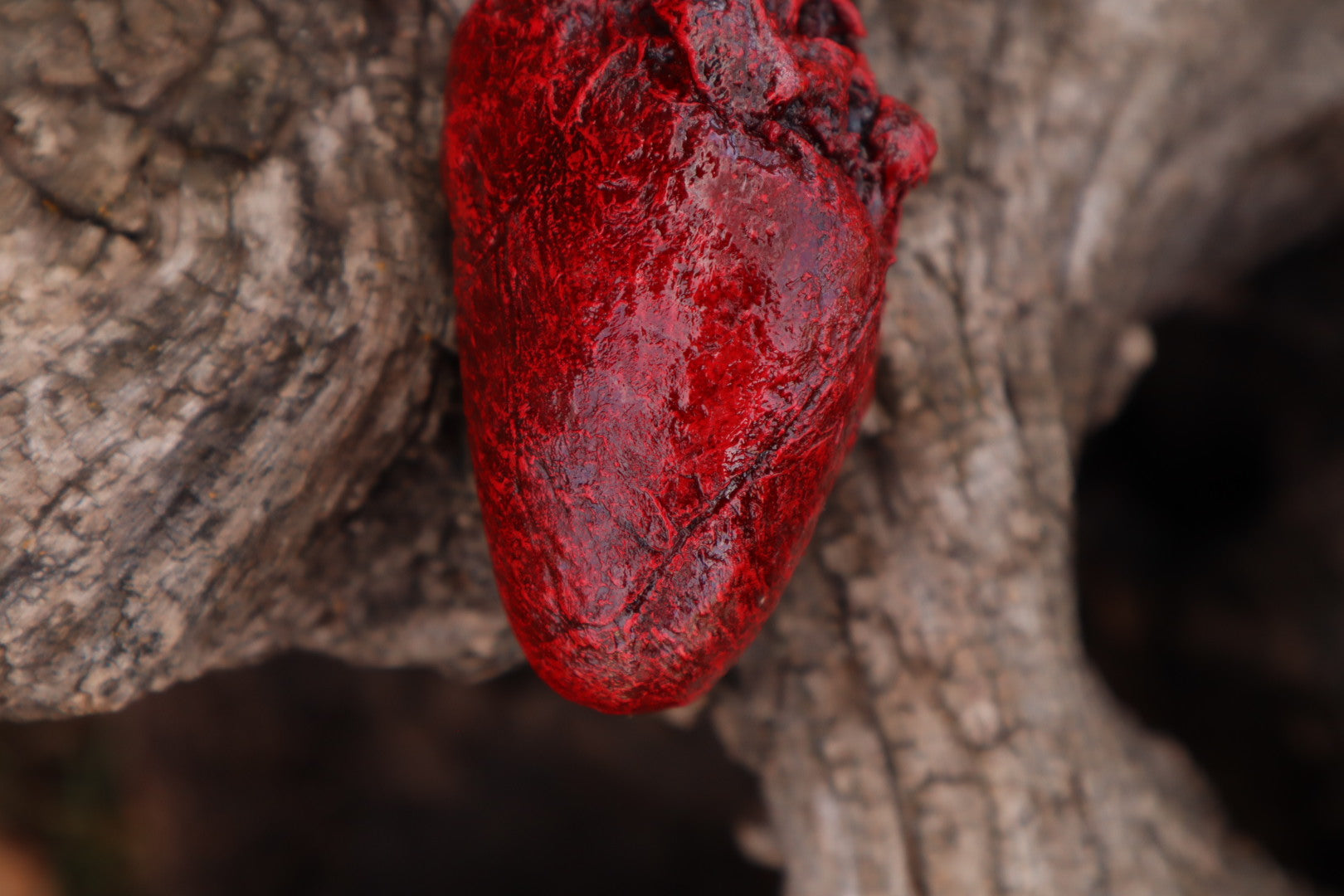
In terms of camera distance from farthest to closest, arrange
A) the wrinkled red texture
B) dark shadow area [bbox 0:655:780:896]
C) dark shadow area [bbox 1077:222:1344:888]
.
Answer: dark shadow area [bbox 0:655:780:896]
dark shadow area [bbox 1077:222:1344:888]
the wrinkled red texture

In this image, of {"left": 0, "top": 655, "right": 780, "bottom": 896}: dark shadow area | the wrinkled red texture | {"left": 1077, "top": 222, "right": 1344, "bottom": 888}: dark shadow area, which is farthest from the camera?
{"left": 0, "top": 655, "right": 780, "bottom": 896}: dark shadow area

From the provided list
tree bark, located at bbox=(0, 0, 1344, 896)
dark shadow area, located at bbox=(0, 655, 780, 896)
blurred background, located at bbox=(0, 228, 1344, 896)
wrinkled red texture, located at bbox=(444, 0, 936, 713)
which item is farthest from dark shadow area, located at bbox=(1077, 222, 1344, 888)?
wrinkled red texture, located at bbox=(444, 0, 936, 713)

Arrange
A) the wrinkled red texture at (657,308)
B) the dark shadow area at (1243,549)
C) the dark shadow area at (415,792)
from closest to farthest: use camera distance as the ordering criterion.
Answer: the wrinkled red texture at (657,308), the dark shadow area at (1243,549), the dark shadow area at (415,792)

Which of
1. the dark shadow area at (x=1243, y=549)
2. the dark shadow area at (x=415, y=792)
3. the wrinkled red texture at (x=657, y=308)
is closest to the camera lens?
the wrinkled red texture at (x=657, y=308)

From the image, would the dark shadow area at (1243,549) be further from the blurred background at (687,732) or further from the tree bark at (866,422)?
the tree bark at (866,422)

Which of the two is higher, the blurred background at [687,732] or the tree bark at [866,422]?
the tree bark at [866,422]

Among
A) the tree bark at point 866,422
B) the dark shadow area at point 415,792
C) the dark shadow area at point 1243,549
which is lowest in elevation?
the dark shadow area at point 415,792

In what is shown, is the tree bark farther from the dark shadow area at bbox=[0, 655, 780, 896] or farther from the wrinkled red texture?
the dark shadow area at bbox=[0, 655, 780, 896]

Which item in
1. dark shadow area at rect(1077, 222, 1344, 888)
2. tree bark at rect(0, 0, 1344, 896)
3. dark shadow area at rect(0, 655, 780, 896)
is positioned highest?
tree bark at rect(0, 0, 1344, 896)

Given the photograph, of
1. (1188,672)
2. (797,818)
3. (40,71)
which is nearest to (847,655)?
(797,818)

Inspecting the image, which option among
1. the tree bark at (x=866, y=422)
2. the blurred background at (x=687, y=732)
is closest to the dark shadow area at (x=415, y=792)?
the blurred background at (x=687, y=732)
